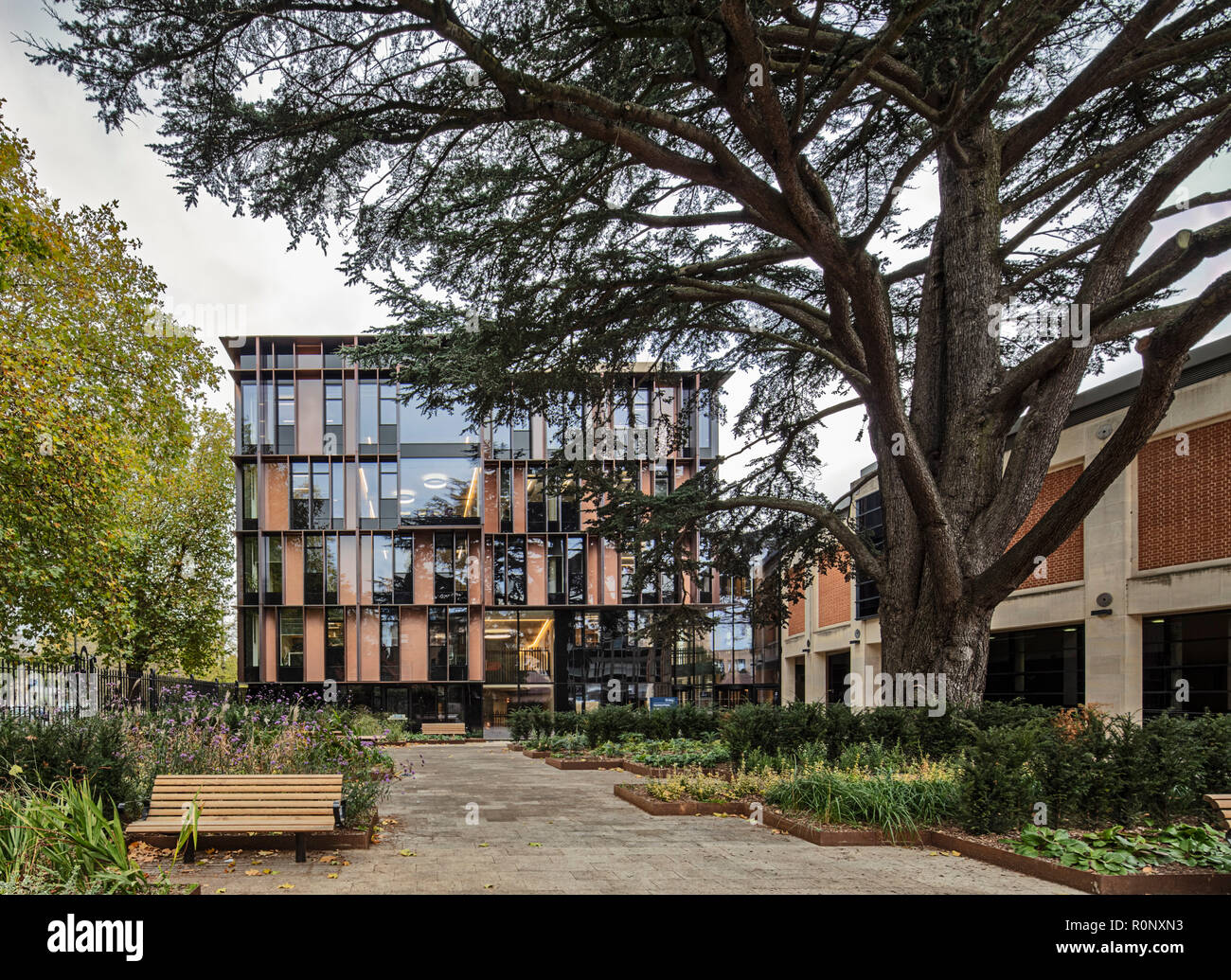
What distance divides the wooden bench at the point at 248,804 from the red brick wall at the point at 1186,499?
61.2 ft

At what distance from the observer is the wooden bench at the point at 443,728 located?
34919mm

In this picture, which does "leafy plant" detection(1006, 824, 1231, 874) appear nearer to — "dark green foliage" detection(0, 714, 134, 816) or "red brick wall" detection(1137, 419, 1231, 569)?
"dark green foliage" detection(0, 714, 134, 816)

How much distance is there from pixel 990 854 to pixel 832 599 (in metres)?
35.3

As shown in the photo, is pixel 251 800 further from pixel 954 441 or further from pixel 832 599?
pixel 832 599

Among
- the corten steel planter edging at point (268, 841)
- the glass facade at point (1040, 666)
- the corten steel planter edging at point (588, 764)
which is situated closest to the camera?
the corten steel planter edging at point (268, 841)

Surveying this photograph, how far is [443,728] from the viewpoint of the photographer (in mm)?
35812

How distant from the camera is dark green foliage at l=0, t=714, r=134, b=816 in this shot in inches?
367

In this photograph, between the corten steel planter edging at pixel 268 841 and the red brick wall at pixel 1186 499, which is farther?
the red brick wall at pixel 1186 499

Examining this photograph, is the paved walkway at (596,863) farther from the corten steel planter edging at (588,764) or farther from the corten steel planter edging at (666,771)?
the corten steel planter edging at (588,764)

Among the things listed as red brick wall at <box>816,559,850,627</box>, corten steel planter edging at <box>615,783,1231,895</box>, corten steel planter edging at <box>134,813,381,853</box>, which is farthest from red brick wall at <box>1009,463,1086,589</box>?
corten steel planter edging at <box>134,813,381,853</box>

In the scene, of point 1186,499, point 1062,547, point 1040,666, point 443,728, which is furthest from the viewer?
point 443,728

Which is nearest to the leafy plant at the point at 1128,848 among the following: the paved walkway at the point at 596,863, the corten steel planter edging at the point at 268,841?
the paved walkway at the point at 596,863

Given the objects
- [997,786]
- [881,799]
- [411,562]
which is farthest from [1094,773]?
[411,562]

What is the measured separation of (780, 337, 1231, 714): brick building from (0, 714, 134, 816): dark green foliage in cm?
1707
